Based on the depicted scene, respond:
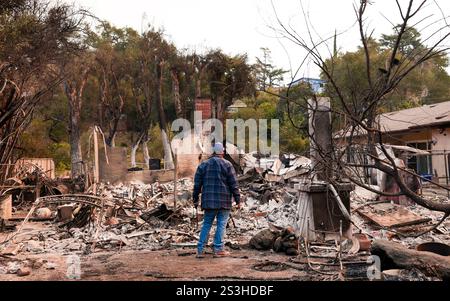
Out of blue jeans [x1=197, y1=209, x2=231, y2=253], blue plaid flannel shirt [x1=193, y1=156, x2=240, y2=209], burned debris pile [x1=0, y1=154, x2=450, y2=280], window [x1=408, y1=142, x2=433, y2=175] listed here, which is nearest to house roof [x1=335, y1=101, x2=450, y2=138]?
window [x1=408, y1=142, x2=433, y2=175]

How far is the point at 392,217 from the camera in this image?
389 inches

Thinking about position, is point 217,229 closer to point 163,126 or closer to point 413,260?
point 413,260

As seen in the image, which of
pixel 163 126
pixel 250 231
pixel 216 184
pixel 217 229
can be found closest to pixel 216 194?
pixel 216 184

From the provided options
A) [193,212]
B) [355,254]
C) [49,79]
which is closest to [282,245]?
[355,254]

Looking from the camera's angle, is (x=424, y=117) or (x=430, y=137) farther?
(x=430, y=137)

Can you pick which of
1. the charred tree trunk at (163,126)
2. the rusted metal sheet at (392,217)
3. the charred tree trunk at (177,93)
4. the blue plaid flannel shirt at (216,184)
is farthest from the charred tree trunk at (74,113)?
the blue plaid flannel shirt at (216,184)

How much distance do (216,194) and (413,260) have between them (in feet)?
10.4

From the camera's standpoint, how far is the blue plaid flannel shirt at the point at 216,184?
740 cm

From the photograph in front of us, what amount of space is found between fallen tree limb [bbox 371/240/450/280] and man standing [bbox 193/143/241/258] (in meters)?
2.47

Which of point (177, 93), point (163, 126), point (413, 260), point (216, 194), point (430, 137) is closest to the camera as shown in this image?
point (413, 260)

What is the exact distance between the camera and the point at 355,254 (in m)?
6.93

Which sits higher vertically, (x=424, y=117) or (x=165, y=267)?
(x=424, y=117)

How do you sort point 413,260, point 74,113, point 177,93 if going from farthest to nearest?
point 177,93 → point 74,113 → point 413,260

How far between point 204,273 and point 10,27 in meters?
7.92
